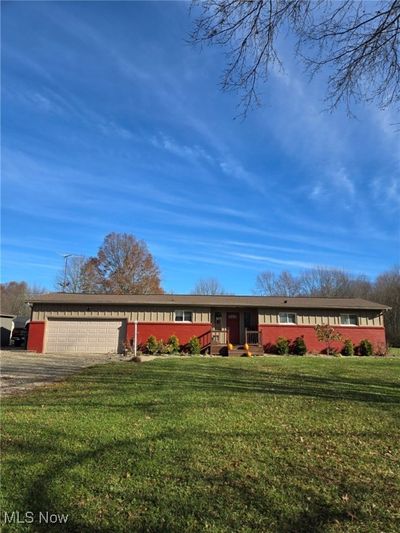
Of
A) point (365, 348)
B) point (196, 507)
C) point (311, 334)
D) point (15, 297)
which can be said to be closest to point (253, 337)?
point (311, 334)

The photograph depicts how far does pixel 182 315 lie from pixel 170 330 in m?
1.10

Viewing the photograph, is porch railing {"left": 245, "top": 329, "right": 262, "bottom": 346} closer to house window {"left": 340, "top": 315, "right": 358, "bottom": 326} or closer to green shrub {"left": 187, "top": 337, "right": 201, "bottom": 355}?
green shrub {"left": 187, "top": 337, "right": 201, "bottom": 355}

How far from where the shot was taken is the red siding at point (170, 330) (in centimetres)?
2350

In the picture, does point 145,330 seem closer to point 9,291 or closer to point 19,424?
point 19,424

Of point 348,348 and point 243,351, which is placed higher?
point 348,348

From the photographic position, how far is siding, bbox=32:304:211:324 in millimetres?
23781

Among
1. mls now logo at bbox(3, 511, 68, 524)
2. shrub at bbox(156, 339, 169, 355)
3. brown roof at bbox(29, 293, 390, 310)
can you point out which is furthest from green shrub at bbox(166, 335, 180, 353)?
mls now logo at bbox(3, 511, 68, 524)

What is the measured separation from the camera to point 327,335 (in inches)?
916

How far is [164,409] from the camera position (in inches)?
269

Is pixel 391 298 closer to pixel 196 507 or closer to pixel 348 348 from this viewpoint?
pixel 348 348

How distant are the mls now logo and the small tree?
21.7 m

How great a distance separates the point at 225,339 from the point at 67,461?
784 inches

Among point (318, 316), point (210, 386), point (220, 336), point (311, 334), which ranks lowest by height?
point (210, 386)

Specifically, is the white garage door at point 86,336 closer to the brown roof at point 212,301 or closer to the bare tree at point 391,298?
the brown roof at point 212,301
